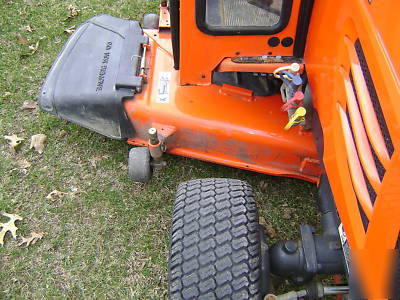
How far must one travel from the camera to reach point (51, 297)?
2410mm

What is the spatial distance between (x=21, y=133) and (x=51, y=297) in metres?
1.21

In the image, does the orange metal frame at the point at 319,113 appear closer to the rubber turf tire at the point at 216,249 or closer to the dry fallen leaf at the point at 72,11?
the rubber turf tire at the point at 216,249

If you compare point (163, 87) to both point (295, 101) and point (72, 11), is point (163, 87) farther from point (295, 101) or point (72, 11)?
point (72, 11)

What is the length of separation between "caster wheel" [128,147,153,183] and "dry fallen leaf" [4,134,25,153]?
85 centimetres

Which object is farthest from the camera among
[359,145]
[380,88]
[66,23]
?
[66,23]

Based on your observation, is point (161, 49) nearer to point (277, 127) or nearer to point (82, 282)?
point (277, 127)

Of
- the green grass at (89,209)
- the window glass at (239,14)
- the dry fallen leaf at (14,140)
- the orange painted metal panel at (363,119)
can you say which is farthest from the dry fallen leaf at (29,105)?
the orange painted metal panel at (363,119)

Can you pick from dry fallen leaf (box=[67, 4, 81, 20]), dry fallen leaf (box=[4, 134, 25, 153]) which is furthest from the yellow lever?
dry fallen leaf (box=[67, 4, 81, 20])

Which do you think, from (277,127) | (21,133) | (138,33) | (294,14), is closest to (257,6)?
(294,14)

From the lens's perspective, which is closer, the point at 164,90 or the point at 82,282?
the point at 82,282

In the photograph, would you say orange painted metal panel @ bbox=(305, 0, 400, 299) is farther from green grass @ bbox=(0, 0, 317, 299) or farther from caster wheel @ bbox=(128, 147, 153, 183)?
caster wheel @ bbox=(128, 147, 153, 183)

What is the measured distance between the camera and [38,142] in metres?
3.06

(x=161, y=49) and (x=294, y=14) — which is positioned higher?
(x=294, y=14)

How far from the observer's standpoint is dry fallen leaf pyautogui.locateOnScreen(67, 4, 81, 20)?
401 cm
